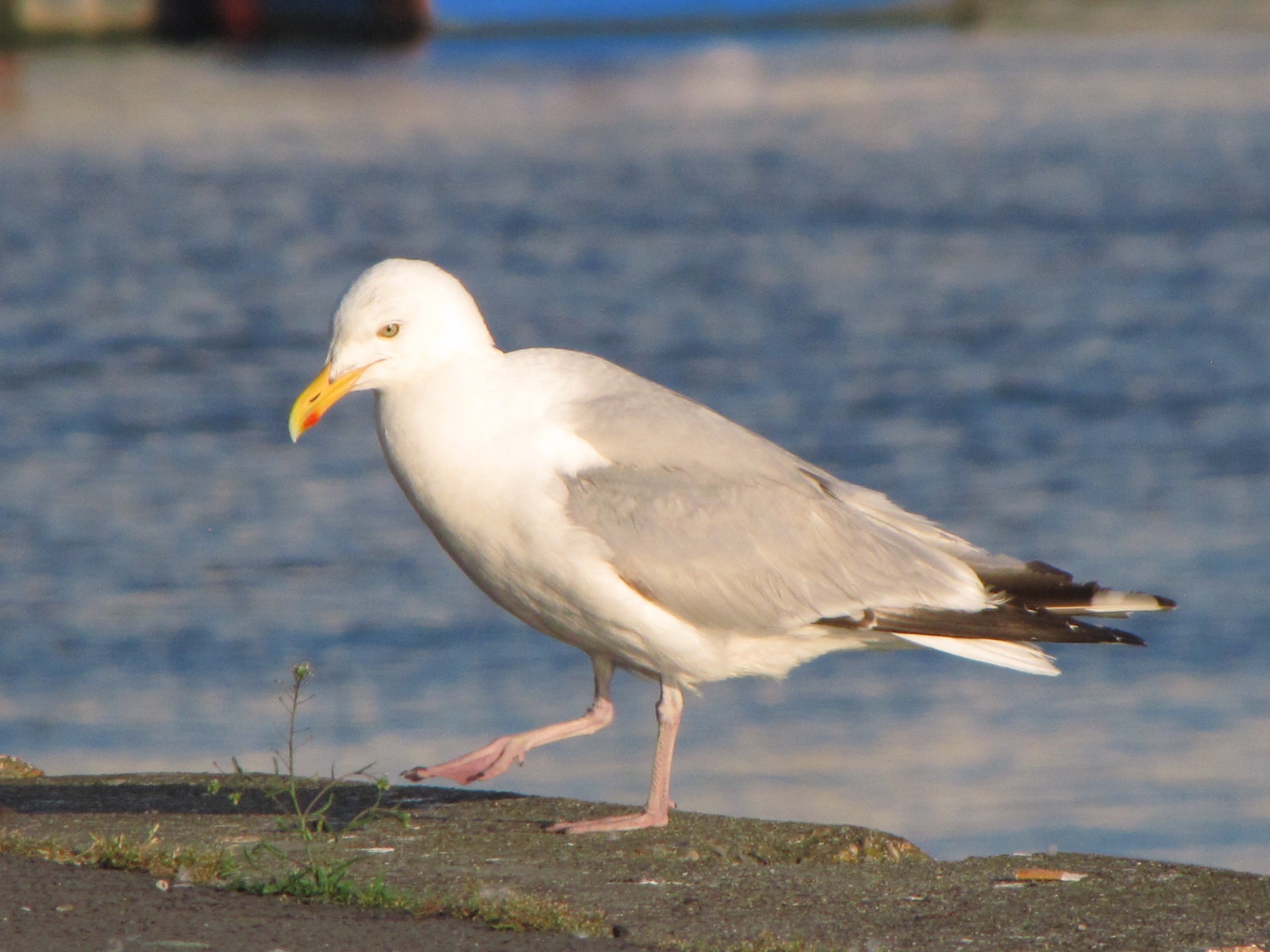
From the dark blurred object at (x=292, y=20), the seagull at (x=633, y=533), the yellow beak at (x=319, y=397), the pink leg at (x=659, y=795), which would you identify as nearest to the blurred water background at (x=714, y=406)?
the seagull at (x=633, y=533)

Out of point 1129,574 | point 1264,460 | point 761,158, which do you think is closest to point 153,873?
point 1129,574

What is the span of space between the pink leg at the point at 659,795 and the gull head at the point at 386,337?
1.09 meters

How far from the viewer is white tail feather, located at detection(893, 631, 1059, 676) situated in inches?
212

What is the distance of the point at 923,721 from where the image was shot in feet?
26.0

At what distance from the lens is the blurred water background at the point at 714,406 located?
7523 millimetres

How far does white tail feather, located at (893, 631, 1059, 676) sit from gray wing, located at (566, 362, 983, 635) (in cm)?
10

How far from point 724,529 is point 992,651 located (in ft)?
2.64

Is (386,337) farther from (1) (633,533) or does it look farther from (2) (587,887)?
(2) (587,887)

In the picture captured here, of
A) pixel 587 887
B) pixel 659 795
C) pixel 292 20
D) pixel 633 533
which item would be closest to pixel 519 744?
pixel 659 795

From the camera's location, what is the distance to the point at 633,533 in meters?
5.14

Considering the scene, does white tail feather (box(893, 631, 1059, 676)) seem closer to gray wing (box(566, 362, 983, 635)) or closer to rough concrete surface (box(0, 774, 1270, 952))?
gray wing (box(566, 362, 983, 635))

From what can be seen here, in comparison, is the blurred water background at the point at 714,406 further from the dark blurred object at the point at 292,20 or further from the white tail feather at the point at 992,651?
the dark blurred object at the point at 292,20

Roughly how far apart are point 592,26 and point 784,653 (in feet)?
142

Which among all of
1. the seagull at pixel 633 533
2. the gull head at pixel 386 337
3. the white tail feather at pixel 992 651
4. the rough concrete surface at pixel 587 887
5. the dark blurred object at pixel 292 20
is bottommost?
the rough concrete surface at pixel 587 887
